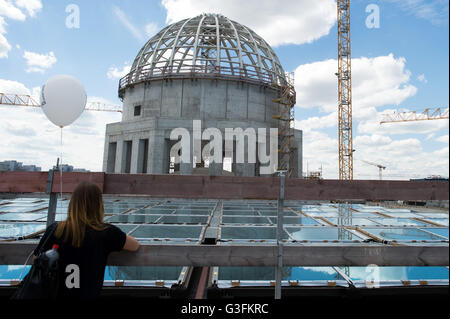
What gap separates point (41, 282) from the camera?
2559 mm

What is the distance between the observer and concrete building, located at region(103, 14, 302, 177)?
3017 centimetres

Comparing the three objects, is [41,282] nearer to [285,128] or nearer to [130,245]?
[130,245]

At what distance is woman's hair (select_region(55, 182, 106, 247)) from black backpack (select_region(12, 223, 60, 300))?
25cm

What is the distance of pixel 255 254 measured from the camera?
3.64m

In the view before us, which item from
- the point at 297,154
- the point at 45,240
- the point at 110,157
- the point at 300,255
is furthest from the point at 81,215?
the point at 297,154

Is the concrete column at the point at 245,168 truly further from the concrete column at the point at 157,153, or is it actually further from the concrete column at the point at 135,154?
the concrete column at the point at 135,154

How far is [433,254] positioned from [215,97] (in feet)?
103

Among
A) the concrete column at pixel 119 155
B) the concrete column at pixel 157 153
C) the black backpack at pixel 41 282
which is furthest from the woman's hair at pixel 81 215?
the concrete column at pixel 119 155

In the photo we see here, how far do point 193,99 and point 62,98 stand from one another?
27.5 m

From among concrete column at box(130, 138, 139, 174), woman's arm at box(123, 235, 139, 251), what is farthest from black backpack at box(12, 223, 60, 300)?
concrete column at box(130, 138, 139, 174)

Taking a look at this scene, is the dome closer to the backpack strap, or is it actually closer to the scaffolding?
the scaffolding

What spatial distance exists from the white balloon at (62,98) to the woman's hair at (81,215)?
4798 millimetres

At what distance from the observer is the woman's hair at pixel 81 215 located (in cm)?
270
